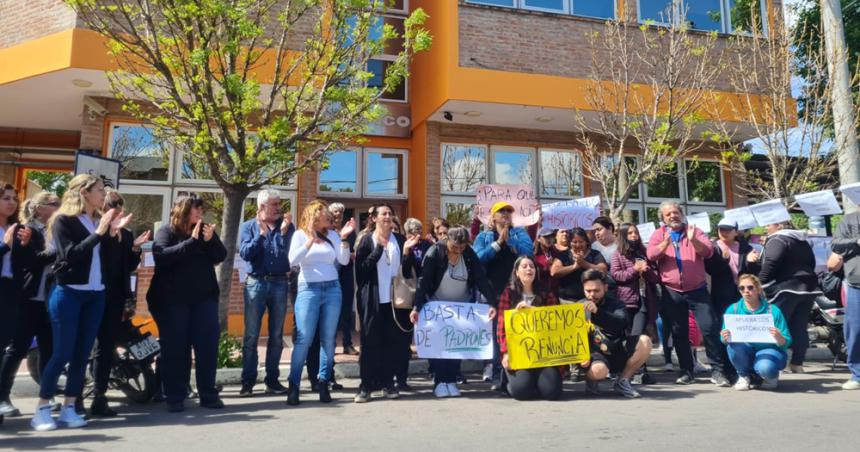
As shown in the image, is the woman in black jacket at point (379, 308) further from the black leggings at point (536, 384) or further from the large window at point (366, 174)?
the large window at point (366, 174)

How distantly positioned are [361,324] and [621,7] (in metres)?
9.99

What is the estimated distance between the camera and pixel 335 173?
12.8m

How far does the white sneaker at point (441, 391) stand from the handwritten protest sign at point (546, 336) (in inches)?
29.7

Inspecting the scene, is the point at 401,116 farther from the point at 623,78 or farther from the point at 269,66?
the point at 623,78

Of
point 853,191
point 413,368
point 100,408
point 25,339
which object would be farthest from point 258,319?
point 853,191

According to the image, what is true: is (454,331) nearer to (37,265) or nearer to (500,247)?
(500,247)

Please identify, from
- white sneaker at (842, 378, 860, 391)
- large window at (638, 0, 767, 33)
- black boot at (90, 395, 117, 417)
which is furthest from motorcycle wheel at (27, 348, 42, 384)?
large window at (638, 0, 767, 33)

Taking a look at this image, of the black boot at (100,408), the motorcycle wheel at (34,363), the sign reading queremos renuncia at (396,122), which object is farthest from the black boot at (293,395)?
the sign reading queremos renuncia at (396,122)

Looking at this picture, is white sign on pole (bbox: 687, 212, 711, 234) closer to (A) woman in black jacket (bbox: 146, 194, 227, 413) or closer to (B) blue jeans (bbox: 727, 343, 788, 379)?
(B) blue jeans (bbox: 727, 343, 788, 379)

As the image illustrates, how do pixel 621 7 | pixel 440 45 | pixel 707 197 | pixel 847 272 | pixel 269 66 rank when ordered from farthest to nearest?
pixel 707 197 < pixel 621 7 < pixel 440 45 < pixel 269 66 < pixel 847 272

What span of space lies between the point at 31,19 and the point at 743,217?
1261 centimetres

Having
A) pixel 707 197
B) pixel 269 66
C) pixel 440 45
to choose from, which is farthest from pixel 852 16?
pixel 269 66

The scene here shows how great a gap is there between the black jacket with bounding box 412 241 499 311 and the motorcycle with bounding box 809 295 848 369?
5.17m

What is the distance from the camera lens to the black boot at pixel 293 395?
545cm
